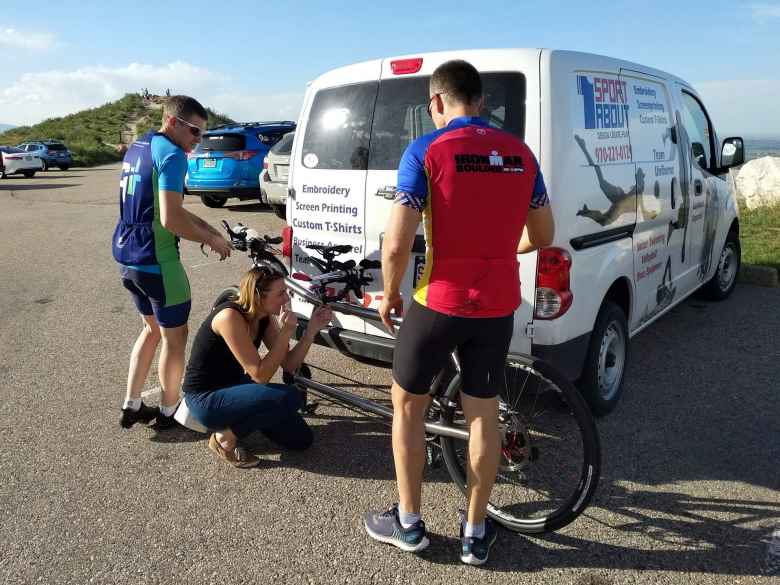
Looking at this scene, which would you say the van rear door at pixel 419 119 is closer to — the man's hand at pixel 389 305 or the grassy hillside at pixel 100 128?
the man's hand at pixel 389 305

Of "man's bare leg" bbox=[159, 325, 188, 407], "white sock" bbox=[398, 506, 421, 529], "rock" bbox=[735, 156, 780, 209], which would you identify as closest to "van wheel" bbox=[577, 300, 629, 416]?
"white sock" bbox=[398, 506, 421, 529]

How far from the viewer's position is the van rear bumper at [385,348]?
3.42 meters

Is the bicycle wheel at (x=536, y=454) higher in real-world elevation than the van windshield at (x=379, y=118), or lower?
lower

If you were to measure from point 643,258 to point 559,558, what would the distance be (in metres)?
2.17

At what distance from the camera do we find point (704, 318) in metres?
6.19

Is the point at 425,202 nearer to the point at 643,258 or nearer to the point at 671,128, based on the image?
the point at 643,258

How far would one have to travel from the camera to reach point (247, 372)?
139 inches

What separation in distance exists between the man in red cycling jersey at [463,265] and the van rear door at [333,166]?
137 centimetres

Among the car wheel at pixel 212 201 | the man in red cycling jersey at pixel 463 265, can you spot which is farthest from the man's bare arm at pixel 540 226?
the car wheel at pixel 212 201

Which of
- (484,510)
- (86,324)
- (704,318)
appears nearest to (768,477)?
(484,510)

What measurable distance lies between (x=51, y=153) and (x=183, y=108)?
30519 mm

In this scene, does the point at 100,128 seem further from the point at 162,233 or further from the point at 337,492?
the point at 337,492

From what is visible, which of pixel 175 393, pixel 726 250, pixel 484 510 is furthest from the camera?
pixel 726 250

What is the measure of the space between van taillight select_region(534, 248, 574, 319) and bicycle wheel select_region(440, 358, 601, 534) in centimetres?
49
